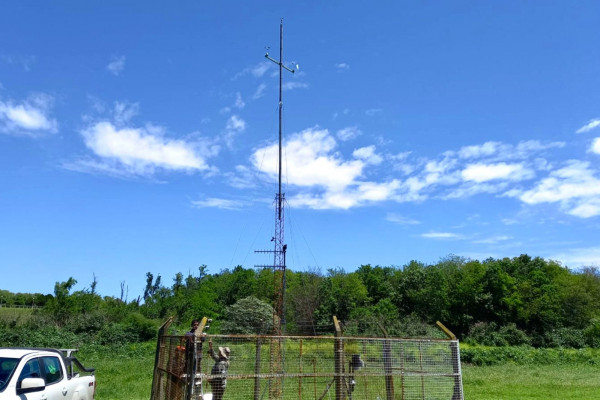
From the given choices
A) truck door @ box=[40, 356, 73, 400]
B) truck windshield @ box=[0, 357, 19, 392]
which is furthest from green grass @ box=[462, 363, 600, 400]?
truck windshield @ box=[0, 357, 19, 392]

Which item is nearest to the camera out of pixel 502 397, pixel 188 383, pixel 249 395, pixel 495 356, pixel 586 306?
pixel 188 383

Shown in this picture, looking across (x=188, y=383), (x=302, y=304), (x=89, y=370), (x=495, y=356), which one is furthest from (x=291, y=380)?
(x=302, y=304)

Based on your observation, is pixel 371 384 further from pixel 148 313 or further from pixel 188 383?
pixel 148 313

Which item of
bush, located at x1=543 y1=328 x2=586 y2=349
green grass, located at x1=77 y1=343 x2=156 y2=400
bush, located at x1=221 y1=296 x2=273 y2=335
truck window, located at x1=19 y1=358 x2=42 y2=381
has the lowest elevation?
green grass, located at x1=77 y1=343 x2=156 y2=400

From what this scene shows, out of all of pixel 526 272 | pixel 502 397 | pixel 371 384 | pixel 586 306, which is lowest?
pixel 502 397

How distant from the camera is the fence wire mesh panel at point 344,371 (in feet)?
30.8

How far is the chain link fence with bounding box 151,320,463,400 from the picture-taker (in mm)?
9281

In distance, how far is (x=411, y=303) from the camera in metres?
69.1

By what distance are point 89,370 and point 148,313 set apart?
194 ft

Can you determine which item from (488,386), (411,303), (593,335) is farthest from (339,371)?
(411,303)

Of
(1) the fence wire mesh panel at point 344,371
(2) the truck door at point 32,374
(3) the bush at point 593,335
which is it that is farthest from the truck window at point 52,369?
(3) the bush at point 593,335

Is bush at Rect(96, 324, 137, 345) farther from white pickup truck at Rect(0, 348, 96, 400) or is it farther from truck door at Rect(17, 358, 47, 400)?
truck door at Rect(17, 358, 47, 400)

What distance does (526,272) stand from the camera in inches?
2430

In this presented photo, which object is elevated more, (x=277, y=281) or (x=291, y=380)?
(x=277, y=281)
